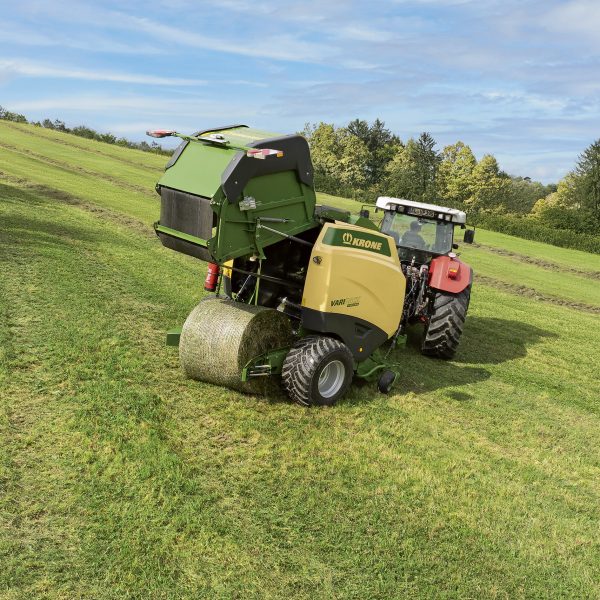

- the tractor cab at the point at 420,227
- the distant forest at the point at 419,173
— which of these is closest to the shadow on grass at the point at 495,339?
the tractor cab at the point at 420,227

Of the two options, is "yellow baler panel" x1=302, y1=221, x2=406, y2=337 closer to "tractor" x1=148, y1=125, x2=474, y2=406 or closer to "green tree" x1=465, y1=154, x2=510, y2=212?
"tractor" x1=148, y1=125, x2=474, y2=406

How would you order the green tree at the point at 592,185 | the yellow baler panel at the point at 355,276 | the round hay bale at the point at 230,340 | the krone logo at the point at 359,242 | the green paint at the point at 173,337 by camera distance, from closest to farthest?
the round hay bale at the point at 230,340 < the yellow baler panel at the point at 355,276 < the krone logo at the point at 359,242 < the green paint at the point at 173,337 < the green tree at the point at 592,185

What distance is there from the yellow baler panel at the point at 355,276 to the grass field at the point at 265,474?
99 cm

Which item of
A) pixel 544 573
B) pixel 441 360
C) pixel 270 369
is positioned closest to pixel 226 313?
pixel 270 369

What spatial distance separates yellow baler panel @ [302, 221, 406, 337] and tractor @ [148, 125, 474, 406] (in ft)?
0.04

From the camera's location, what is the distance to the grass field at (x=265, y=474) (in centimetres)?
375

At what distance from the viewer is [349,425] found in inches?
230

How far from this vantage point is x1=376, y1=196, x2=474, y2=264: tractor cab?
9.48 m

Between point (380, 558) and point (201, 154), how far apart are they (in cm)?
369

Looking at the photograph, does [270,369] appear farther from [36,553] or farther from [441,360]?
[441,360]

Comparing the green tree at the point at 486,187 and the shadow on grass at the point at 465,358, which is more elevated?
the green tree at the point at 486,187

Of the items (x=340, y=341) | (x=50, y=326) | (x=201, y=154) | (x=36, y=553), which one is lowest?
(x=36, y=553)

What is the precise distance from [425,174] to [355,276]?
221 ft

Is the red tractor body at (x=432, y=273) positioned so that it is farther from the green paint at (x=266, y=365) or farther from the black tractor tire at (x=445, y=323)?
the green paint at (x=266, y=365)
